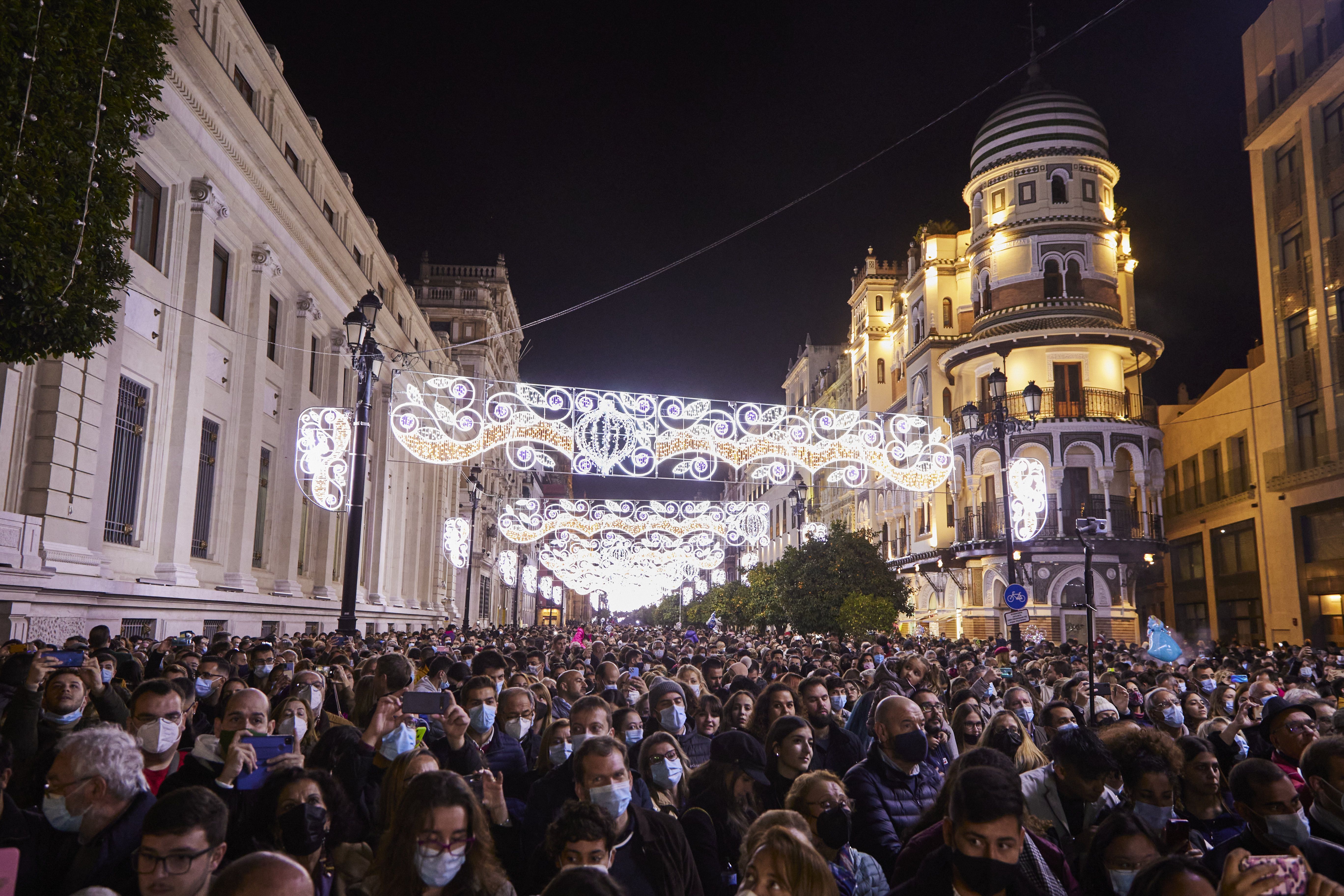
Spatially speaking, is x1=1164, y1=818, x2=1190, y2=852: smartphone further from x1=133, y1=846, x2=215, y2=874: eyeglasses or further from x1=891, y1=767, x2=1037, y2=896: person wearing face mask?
x1=133, y1=846, x2=215, y2=874: eyeglasses

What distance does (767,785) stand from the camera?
5891 mm

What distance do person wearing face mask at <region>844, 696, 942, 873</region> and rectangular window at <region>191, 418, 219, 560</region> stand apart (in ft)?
66.0

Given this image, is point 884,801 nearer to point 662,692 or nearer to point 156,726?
point 662,692

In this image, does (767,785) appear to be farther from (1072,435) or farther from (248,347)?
(1072,435)

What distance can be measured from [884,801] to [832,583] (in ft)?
93.2

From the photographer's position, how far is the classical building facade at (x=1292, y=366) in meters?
29.0

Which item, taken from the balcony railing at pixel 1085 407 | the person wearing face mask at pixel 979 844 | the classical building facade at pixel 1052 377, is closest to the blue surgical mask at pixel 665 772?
the person wearing face mask at pixel 979 844

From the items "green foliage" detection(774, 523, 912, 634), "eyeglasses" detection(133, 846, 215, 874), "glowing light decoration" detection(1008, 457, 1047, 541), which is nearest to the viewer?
"eyeglasses" detection(133, 846, 215, 874)

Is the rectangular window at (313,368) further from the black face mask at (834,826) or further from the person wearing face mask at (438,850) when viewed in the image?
the black face mask at (834,826)

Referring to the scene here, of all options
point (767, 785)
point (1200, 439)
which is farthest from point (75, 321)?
point (1200, 439)

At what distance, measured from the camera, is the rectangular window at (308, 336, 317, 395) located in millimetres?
30875

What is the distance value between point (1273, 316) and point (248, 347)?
30.4 m

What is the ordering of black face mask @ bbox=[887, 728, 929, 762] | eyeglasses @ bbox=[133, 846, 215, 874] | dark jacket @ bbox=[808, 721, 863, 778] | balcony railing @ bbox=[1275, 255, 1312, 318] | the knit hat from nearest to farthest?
eyeglasses @ bbox=[133, 846, 215, 874] < black face mask @ bbox=[887, 728, 929, 762] < dark jacket @ bbox=[808, 721, 863, 778] < the knit hat < balcony railing @ bbox=[1275, 255, 1312, 318]

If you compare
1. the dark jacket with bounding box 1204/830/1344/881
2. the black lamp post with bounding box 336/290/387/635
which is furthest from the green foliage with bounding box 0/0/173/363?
the dark jacket with bounding box 1204/830/1344/881
